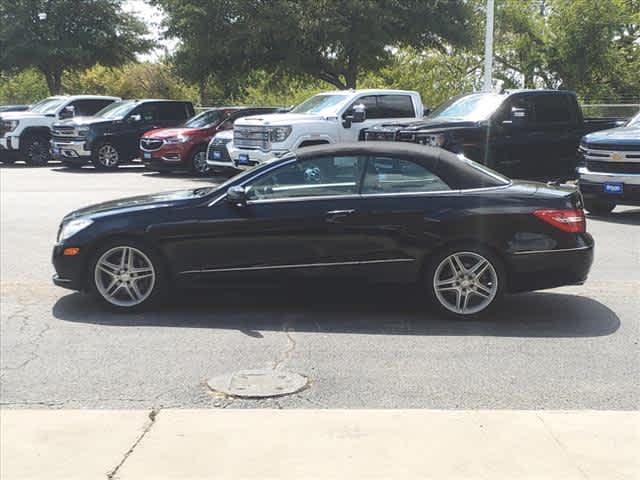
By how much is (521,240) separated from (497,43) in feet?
112

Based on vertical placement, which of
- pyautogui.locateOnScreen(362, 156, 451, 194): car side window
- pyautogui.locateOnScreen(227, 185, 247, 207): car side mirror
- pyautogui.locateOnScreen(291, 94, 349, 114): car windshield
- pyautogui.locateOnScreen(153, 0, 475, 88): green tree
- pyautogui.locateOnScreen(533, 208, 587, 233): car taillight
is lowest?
pyautogui.locateOnScreen(533, 208, 587, 233): car taillight

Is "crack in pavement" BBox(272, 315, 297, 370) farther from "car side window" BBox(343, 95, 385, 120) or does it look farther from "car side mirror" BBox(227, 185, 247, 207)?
"car side window" BBox(343, 95, 385, 120)

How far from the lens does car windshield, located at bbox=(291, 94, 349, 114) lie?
17609 millimetres

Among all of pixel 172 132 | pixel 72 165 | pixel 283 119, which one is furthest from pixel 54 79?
pixel 283 119

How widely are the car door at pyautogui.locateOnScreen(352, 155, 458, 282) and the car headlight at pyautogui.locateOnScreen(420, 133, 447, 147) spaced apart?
7.23 meters

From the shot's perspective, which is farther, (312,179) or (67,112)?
(67,112)

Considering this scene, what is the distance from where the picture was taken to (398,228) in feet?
23.6

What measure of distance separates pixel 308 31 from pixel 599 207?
1262cm

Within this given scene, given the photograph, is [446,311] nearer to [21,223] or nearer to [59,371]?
[59,371]

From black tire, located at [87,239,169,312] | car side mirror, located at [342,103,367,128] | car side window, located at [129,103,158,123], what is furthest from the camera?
car side window, located at [129,103,158,123]

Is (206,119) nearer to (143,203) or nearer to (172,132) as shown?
(172,132)

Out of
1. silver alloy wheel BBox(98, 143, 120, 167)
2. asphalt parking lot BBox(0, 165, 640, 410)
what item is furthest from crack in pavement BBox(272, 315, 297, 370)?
silver alloy wheel BBox(98, 143, 120, 167)

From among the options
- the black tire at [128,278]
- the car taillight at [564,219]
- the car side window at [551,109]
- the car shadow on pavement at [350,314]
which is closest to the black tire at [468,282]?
the car shadow on pavement at [350,314]

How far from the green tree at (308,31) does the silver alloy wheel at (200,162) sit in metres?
4.71
